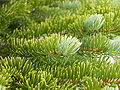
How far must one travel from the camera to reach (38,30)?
1.82 ft

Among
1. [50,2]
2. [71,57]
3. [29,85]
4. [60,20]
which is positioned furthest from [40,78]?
[50,2]

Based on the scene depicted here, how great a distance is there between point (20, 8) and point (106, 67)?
31 cm

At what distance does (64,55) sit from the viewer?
1.46ft

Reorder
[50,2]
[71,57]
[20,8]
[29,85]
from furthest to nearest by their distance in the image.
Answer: [50,2], [20,8], [71,57], [29,85]

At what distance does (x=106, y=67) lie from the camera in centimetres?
41

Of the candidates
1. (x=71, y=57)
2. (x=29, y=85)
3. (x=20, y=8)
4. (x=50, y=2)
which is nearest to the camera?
(x=29, y=85)

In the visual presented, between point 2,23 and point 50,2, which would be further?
point 50,2

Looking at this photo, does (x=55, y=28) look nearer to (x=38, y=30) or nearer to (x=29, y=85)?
(x=38, y=30)

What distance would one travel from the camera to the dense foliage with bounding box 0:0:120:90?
0.37 metres

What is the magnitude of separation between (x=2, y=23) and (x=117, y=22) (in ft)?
1.10

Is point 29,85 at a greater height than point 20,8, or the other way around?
point 20,8

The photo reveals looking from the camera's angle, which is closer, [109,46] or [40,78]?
[40,78]

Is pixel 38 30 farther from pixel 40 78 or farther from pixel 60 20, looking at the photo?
pixel 40 78

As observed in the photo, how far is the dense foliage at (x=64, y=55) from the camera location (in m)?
0.37
